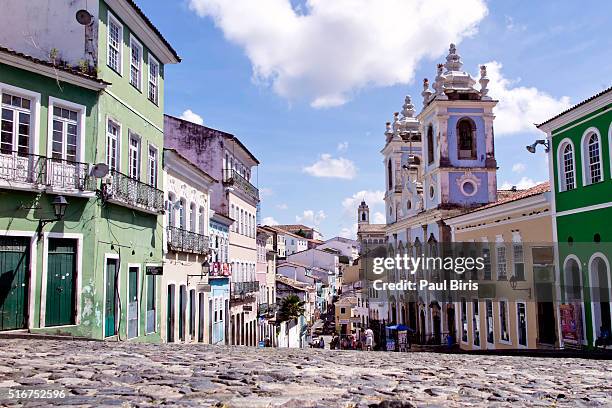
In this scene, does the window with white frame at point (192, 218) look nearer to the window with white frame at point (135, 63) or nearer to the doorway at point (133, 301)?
the doorway at point (133, 301)

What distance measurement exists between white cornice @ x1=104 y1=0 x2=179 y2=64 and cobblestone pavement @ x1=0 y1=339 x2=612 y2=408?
8.30 m

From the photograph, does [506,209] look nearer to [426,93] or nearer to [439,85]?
[439,85]

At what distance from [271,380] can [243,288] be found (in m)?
24.1

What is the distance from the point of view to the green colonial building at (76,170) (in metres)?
12.0

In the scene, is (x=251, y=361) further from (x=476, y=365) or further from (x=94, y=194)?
(x=94, y=194)

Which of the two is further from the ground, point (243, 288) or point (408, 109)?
point (408, 109)

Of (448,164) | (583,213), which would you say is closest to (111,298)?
(583,213)

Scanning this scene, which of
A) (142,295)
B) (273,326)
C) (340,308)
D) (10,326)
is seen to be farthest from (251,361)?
(340,308)

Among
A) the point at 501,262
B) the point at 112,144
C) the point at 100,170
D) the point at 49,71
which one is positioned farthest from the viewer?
the point at 501,262

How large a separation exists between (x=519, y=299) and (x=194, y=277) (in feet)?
41.6

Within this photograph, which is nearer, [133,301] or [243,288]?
[133,301]

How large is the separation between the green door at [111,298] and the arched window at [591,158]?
1402cm

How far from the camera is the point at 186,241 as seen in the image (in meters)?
20.8

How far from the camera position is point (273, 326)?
1631 inches
